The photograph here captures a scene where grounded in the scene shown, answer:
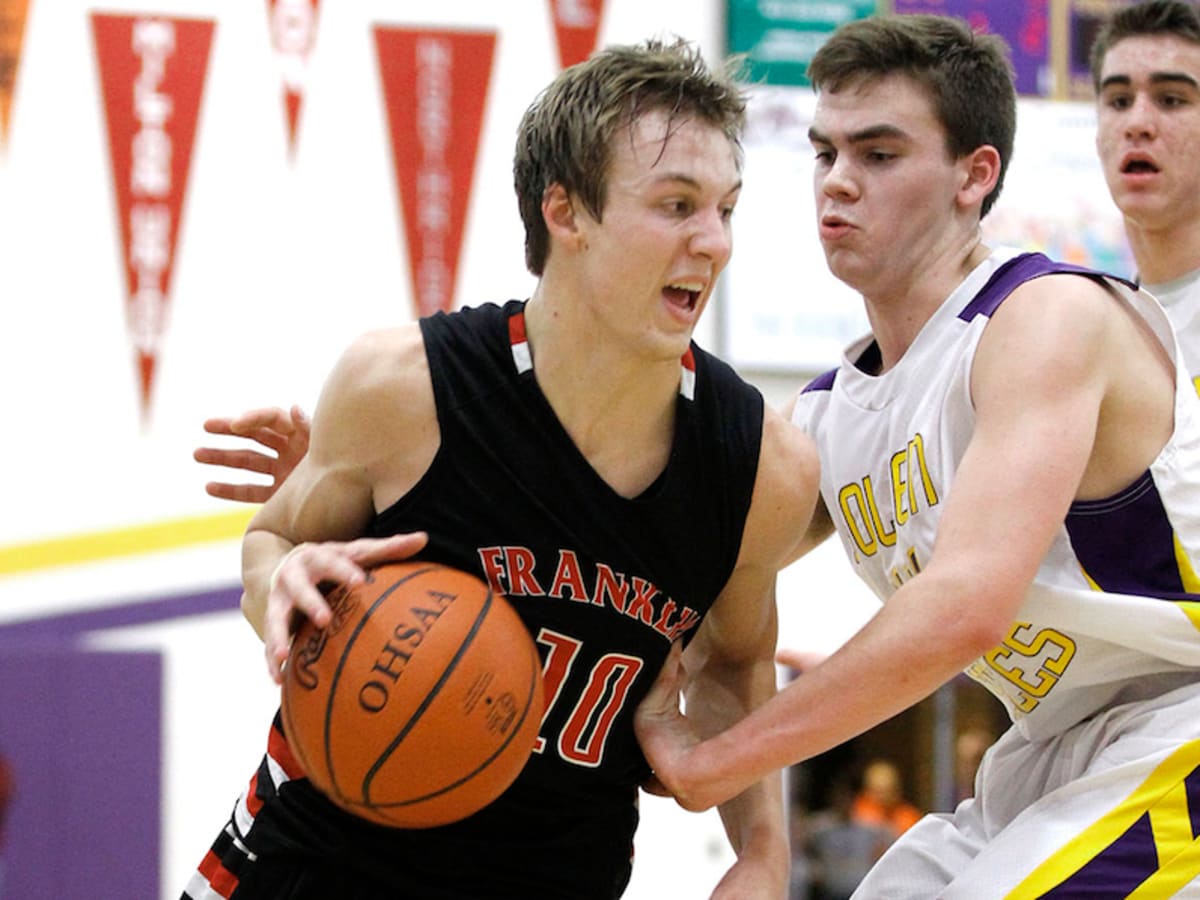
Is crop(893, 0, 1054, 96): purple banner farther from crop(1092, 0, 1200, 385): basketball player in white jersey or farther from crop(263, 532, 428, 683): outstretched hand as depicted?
crop(263, 532, 428, 683): outstretched hand

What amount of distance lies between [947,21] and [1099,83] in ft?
3.73

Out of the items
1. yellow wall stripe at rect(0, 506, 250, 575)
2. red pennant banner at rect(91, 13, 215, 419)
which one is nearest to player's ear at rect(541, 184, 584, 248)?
yellow wall stripe at rect(0, 506, 250, 575)

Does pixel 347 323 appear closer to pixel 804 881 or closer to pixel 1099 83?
pixel 804 881

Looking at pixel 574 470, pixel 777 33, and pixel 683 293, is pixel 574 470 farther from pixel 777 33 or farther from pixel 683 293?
pixel 777 33

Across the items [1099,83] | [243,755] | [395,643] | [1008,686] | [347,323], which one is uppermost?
[1099,83]

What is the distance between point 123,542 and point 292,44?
2.24m

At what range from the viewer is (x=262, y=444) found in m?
3.31

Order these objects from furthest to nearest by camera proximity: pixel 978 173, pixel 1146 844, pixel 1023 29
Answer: pixel 1023 29
pixel 978 173
pixel 1146 844

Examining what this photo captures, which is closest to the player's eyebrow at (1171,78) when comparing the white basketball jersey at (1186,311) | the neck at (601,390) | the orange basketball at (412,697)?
the white basketball jersey at (1186,311)

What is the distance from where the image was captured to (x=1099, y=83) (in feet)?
13.7

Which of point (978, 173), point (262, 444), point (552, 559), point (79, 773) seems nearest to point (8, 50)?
point (79, 773)

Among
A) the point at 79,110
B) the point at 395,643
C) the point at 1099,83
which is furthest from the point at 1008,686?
the point at 79,110

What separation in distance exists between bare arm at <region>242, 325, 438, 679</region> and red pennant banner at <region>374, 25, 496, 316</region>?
15.5 ft

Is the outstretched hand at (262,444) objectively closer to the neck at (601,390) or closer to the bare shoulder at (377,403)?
the bare shoulder at (377,403)
